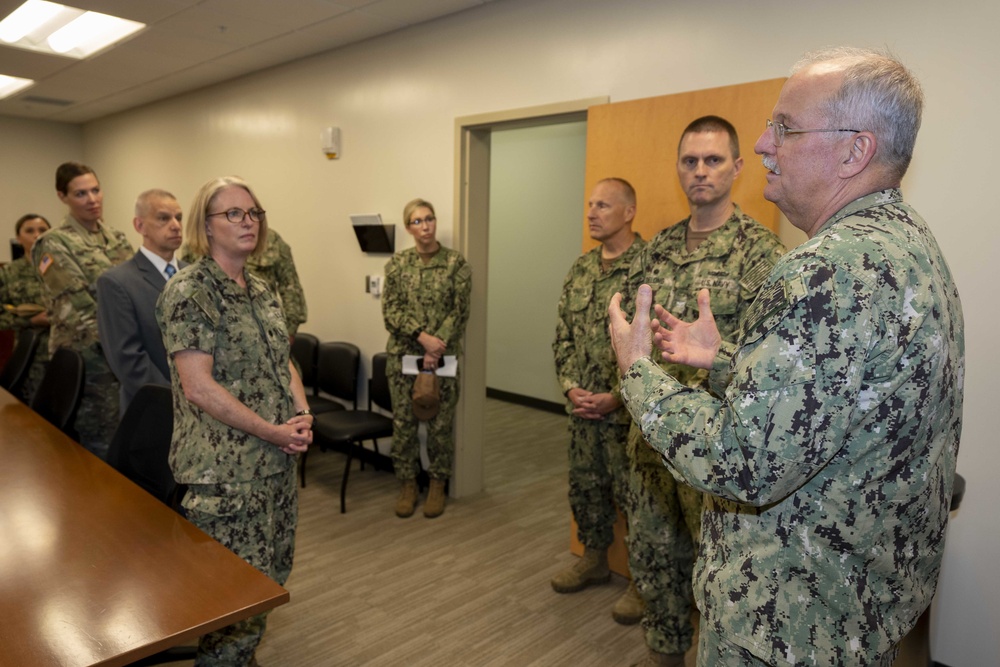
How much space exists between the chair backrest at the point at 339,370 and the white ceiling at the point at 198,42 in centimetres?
213

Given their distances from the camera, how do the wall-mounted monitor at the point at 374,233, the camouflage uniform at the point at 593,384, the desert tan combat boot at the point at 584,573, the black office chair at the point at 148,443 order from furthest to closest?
the wall-mounted monitor at the point at 374,233 → the desert tan combat boot at the point at 584,573 → the camouflage uniform at the point at 593,384 → the black office chair at the point at 148,443

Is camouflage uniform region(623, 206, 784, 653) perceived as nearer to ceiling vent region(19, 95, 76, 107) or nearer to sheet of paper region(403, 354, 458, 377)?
sheet of paper region(403, 354, 458, 377)

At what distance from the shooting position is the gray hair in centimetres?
107

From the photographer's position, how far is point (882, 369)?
102 cm

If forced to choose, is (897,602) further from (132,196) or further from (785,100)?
(132,196)

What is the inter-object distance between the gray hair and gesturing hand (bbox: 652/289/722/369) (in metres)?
0.42

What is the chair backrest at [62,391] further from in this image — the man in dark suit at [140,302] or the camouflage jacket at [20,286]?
the camouflage jacket at [20,286]

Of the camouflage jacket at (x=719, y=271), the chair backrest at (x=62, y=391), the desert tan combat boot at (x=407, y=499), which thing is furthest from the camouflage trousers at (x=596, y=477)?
the chair backrest at (x=62, y=391)

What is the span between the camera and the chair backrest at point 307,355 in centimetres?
481

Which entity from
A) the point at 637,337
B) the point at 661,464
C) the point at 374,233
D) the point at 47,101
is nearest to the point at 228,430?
the point at 637,337

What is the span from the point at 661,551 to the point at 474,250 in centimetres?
227

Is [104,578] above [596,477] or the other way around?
above

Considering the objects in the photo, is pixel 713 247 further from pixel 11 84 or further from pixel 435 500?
pixel 11 84

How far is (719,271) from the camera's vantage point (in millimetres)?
2150
